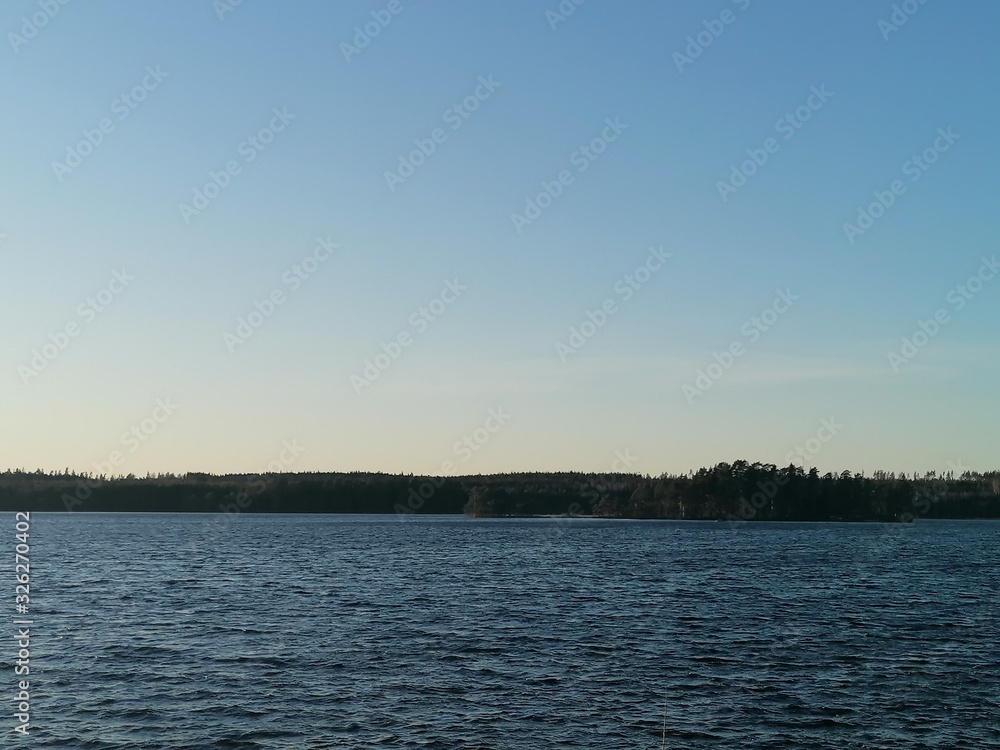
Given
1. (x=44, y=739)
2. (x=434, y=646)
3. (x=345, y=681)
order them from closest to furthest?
(x=44, y=739) → (x=345, y=681) → (x=434, y=646)

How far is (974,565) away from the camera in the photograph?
10000 centimetres

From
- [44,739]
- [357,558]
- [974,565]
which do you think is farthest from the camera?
[357,558]

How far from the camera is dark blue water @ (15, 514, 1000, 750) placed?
2930 cm

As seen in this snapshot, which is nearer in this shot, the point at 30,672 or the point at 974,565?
the point at 30,672

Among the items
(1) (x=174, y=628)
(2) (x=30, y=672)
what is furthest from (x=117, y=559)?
(2) (x=30, y=672)

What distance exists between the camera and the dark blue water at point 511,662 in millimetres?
29297

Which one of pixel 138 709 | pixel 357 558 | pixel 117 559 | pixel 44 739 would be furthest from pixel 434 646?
pixel 117 559

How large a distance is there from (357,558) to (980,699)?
81.1m

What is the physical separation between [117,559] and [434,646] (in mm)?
72521

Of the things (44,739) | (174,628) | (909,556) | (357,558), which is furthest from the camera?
(909,556)

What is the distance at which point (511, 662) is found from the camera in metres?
39.6

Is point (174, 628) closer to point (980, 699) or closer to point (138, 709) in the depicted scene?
point (138, 709)

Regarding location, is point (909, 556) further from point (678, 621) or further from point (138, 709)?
point (138, 709)

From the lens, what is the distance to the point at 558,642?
44531mm
